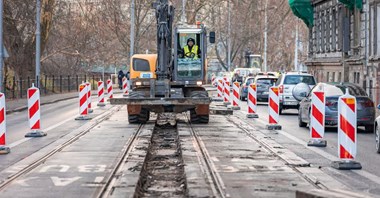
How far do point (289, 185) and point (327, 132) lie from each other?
11111 mm

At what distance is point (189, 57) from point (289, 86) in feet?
23.0

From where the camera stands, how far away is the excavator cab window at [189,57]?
26.6 meters

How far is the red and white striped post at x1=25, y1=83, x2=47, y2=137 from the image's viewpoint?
64.5ft

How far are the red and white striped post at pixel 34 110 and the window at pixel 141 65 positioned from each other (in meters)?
19.3

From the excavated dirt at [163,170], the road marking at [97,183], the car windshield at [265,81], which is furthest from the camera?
the car windshield at [265,81]

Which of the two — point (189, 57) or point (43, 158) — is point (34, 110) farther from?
point (189, 57)

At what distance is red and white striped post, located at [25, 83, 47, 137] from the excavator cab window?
729 centimetres

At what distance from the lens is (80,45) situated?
2297 inches

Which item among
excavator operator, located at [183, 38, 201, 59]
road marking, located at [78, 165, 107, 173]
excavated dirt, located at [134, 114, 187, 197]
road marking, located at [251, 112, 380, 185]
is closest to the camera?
excavated dirt, located at [134, 114, 187, 197]

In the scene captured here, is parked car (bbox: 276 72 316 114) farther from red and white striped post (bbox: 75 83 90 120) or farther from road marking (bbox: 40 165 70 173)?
road marking (bbox: 40 165 70 173)

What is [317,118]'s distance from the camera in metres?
17.5

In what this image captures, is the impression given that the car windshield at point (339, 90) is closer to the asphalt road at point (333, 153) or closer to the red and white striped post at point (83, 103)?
the asphalt road at point (333, 153)

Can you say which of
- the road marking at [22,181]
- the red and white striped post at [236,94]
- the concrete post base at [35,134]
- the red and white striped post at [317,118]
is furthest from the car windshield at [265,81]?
the road marking at [22,181]

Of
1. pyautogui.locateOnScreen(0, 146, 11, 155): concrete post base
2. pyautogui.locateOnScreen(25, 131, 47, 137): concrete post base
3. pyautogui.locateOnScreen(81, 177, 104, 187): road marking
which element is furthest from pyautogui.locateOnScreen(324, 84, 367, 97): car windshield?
pyautogui.locateOnScreen(81, 177, 104, 187): road marking
